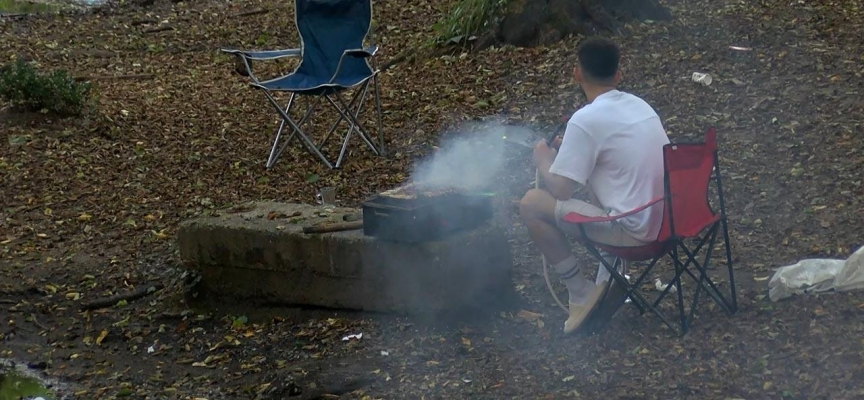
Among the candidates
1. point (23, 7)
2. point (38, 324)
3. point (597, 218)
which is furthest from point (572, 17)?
point (23, 7)

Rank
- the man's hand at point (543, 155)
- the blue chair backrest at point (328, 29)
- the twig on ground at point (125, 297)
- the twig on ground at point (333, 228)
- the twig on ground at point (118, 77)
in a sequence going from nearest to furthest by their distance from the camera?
the man's hand at point (543, 155) < the twig on ground at point (333, 228) < the twig on ground at point (125, 297) < the blue chair backrest at point (328, 29) < the twig on ground at point (118, 77)

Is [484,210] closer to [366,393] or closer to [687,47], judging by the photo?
[366,393]

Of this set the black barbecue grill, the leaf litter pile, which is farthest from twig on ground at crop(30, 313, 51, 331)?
the black barbecue grill

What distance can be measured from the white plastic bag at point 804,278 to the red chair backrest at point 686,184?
1.86ft

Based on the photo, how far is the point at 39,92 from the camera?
784 cm

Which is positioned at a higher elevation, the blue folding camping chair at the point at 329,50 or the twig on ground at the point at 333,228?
the blue folding camping chair at the point at 329,50

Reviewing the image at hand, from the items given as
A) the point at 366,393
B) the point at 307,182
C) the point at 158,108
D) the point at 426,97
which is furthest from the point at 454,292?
the point at 158,108

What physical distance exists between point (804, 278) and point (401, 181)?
2970 mm

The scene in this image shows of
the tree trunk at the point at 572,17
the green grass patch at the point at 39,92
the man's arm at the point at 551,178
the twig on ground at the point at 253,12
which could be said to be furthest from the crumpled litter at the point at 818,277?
the twig on ground at the point at 253,12

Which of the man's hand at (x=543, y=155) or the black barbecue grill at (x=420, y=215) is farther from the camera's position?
the black barbecue grill at (x=420, y=215)

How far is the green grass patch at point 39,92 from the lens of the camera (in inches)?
307

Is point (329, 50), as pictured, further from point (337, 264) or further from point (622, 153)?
point (622, 153)

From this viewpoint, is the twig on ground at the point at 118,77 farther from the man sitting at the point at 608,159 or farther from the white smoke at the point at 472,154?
the man sitting at the point at 608,159

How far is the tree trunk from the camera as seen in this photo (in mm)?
7895
